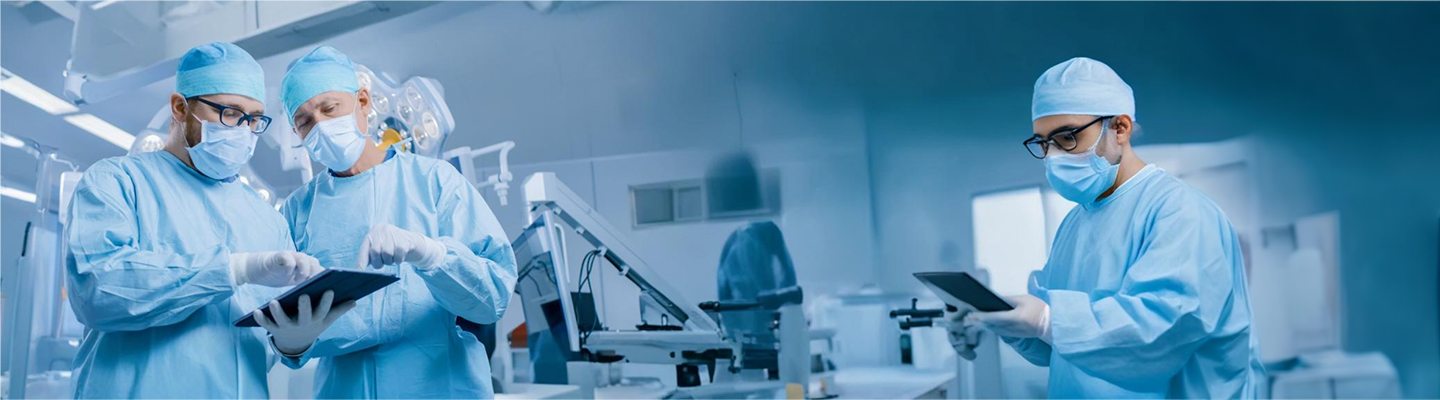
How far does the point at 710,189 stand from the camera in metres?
2.90

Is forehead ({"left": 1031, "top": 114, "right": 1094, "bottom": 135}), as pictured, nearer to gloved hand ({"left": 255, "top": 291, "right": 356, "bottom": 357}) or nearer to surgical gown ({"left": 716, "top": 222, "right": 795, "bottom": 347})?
surgical gown ({"left": 716, "top": 222, "right": 795, "bottom": 347})

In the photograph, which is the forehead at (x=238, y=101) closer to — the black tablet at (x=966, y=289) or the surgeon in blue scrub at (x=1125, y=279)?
the black tablet at (x=966, y=289)

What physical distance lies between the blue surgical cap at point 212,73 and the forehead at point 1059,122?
4.85 feet

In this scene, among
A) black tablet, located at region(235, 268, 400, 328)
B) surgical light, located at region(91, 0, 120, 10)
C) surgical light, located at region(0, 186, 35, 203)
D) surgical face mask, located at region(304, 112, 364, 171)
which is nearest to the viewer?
black tablet, located at region(235, 268, 400, 328)

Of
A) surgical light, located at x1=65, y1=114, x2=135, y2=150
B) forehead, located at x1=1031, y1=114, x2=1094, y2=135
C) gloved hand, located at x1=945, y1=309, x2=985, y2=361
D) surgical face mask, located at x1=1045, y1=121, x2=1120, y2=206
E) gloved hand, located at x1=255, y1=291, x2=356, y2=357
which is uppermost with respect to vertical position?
surgical light, located at x1=65, y1=114, x2=135, y2=150

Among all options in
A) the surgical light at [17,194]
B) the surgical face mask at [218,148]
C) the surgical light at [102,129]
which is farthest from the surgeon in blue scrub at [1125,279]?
the surgical light at [17,194]

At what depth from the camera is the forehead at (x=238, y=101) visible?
71.6 inches

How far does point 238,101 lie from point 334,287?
52 centimetres

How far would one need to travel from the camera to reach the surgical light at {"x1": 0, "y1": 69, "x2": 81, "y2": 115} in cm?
286

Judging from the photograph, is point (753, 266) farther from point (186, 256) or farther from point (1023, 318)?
point (186, 256)

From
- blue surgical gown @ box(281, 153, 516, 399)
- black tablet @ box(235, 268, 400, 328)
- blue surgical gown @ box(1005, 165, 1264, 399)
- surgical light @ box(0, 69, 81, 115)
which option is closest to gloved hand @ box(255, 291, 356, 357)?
black tablet @ box(235, 268, 400, 328)

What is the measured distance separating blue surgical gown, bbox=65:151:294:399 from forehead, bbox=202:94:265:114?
131 millimetres

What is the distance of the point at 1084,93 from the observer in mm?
1764

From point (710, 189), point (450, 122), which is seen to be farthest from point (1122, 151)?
point (450, 122)
